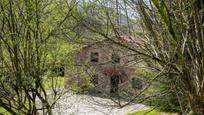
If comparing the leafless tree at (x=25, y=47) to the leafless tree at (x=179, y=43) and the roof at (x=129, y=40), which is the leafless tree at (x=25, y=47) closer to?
the roof at (x=129, y=40)

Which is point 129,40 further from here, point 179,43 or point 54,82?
point 54,82

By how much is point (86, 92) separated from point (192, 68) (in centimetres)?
768

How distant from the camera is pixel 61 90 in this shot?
11.6m

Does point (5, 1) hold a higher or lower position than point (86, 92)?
higher

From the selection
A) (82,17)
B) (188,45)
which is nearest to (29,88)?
(82,17)

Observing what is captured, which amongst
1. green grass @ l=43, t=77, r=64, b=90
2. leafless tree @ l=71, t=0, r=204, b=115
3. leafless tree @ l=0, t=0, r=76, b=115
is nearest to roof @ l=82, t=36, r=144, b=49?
leafless tree @ l=71, t=0, r=204, b=115

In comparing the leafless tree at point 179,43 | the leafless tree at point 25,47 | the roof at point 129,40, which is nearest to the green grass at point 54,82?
the leafless tree at point 25,47

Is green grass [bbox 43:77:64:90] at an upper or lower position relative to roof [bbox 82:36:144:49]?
lower

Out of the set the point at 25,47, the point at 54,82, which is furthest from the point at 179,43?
the point at 54,82

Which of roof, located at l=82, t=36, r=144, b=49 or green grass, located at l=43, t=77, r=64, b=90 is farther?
green grass, located at l=43, t=77, r=64, b=90

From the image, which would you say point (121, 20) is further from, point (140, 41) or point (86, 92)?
point (86, 92)

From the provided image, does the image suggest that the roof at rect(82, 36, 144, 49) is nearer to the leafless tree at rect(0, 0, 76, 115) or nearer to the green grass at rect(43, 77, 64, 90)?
the leafless tree at rect(0, 0, 76, 115)

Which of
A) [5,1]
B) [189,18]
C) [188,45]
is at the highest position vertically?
[5,1]

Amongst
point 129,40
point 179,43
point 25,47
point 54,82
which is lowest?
point 54,82
